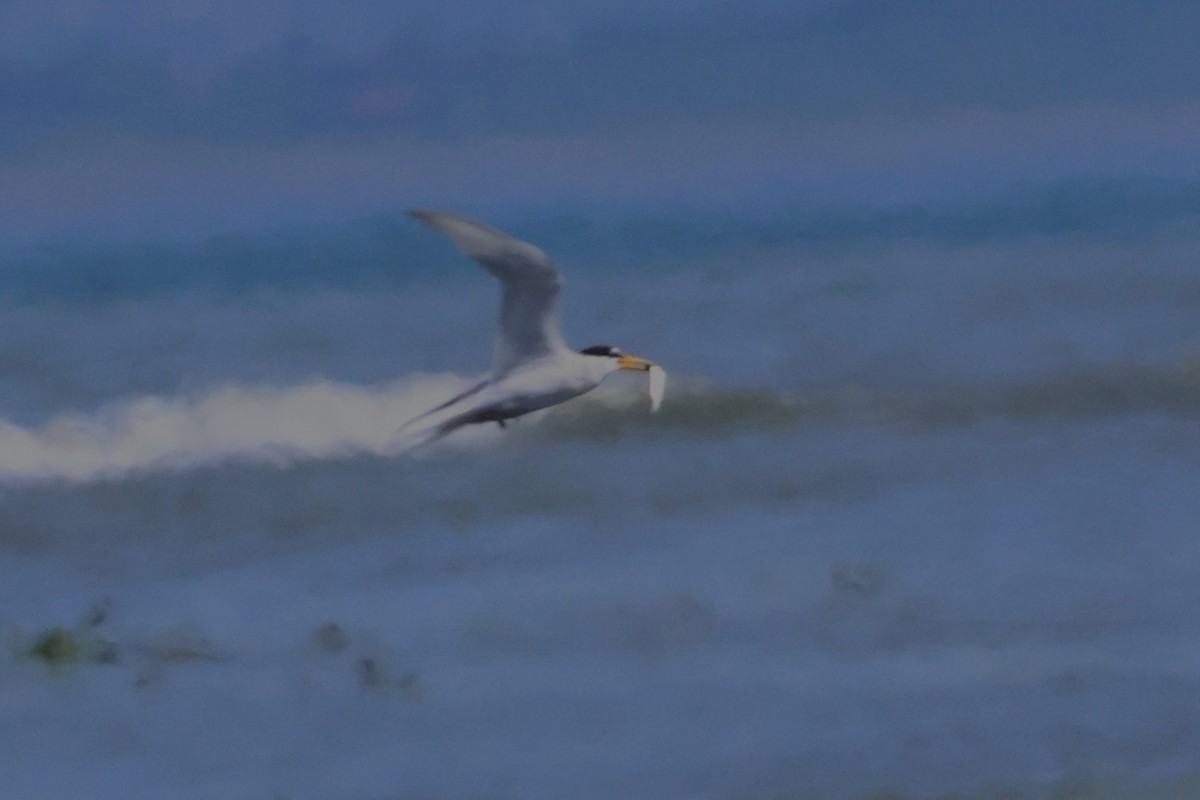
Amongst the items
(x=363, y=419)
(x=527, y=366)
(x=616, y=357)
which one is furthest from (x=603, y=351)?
(x=363, y=419)

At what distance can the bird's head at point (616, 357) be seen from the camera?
3.88 meters

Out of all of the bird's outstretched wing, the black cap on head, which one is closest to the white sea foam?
the bird's outstretched wing

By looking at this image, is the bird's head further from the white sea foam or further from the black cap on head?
the white sea foam

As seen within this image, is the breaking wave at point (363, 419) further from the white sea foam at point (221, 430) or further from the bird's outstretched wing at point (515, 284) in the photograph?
the bird's outstretched wing at point (515, 284)

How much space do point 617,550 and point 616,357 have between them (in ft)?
1.01

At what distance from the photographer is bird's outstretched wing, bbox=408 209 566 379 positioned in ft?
12.4

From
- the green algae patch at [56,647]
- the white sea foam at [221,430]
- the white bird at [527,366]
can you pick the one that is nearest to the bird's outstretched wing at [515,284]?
the white bird at [527,366]

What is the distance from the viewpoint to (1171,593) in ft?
13.1

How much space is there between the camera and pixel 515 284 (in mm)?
3865

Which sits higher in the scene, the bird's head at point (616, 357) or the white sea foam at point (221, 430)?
the bird's head at point (616, 357)

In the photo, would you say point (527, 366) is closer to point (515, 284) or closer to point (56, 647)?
point (515, 284)

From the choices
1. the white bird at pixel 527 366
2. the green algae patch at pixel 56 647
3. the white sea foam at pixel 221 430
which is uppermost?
the white bird at pixel 527 366

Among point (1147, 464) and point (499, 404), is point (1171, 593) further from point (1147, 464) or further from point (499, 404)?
point (499, 404)

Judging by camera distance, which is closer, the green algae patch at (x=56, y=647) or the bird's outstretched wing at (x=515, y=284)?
the bird's outstretched wing at (x=515, y=284)
